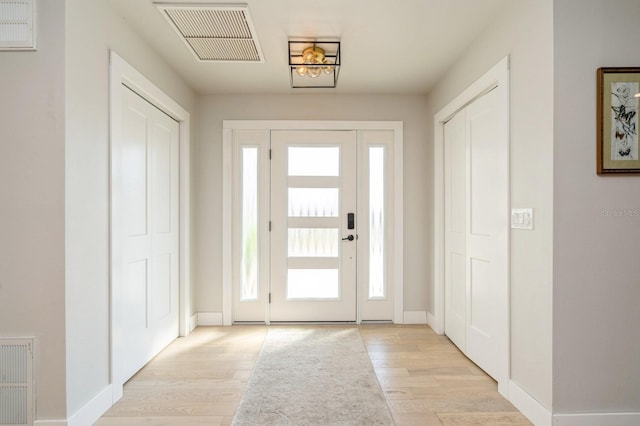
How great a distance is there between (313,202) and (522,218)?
7.12 feet

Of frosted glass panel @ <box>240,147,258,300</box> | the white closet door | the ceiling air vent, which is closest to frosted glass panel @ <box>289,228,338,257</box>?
frosted glass panel @ <box>240,147,258,300</box>

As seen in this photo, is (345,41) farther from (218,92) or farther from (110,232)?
(110,232)

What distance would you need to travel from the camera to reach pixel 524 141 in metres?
2.17

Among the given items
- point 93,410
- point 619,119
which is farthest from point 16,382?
point 619,119

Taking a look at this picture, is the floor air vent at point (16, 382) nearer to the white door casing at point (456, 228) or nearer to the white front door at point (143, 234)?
the white front door at point (143, 234)

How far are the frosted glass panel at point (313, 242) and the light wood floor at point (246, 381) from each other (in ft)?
3.02

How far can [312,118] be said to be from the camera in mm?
3906

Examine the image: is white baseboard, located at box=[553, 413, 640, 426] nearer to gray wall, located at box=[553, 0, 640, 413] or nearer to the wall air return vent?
gray wall, located at box=[553, 0, 640, 413]

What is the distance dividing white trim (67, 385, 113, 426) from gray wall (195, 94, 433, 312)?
1.67 meters

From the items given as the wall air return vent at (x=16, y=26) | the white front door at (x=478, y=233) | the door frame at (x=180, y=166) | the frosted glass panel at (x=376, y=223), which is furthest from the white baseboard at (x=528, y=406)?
the wall air return vent at (x=16, y=26)

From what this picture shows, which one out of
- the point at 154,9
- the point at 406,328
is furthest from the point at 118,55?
the point at 406,328

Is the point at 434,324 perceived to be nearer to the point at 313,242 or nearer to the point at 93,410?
the point at 313,242

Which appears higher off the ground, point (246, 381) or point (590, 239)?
point (590, 239)

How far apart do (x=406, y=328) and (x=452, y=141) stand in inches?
76.0
